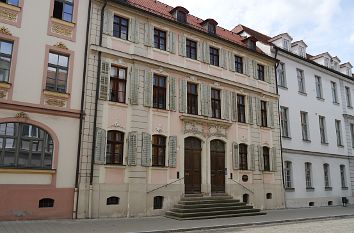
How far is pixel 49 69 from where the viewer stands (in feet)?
48.9

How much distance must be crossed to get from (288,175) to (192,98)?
983 centimetres

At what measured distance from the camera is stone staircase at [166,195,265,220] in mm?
15953

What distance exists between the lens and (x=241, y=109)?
71.6 ft

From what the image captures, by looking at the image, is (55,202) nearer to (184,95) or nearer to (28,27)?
(28,27)

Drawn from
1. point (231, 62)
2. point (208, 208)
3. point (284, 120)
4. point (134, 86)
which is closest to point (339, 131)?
point (284, 120)

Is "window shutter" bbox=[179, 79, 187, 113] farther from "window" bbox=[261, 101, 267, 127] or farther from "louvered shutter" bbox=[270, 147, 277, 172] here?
"louvered shutter" bbox=[270, 147, 277, 172]

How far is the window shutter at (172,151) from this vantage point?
17.6 meters

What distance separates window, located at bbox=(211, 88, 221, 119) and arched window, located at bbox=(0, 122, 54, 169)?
981cm

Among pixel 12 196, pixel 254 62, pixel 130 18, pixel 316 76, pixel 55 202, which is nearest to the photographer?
pixel 12 196

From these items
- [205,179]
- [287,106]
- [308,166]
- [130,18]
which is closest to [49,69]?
[130,18]

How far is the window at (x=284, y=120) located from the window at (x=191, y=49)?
857cm

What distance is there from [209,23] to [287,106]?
28.8ft

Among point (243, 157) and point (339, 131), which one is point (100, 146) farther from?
point (339, 131)

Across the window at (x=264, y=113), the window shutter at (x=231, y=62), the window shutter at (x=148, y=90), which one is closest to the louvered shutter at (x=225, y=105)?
the window shutter at (x=231, y=62)
